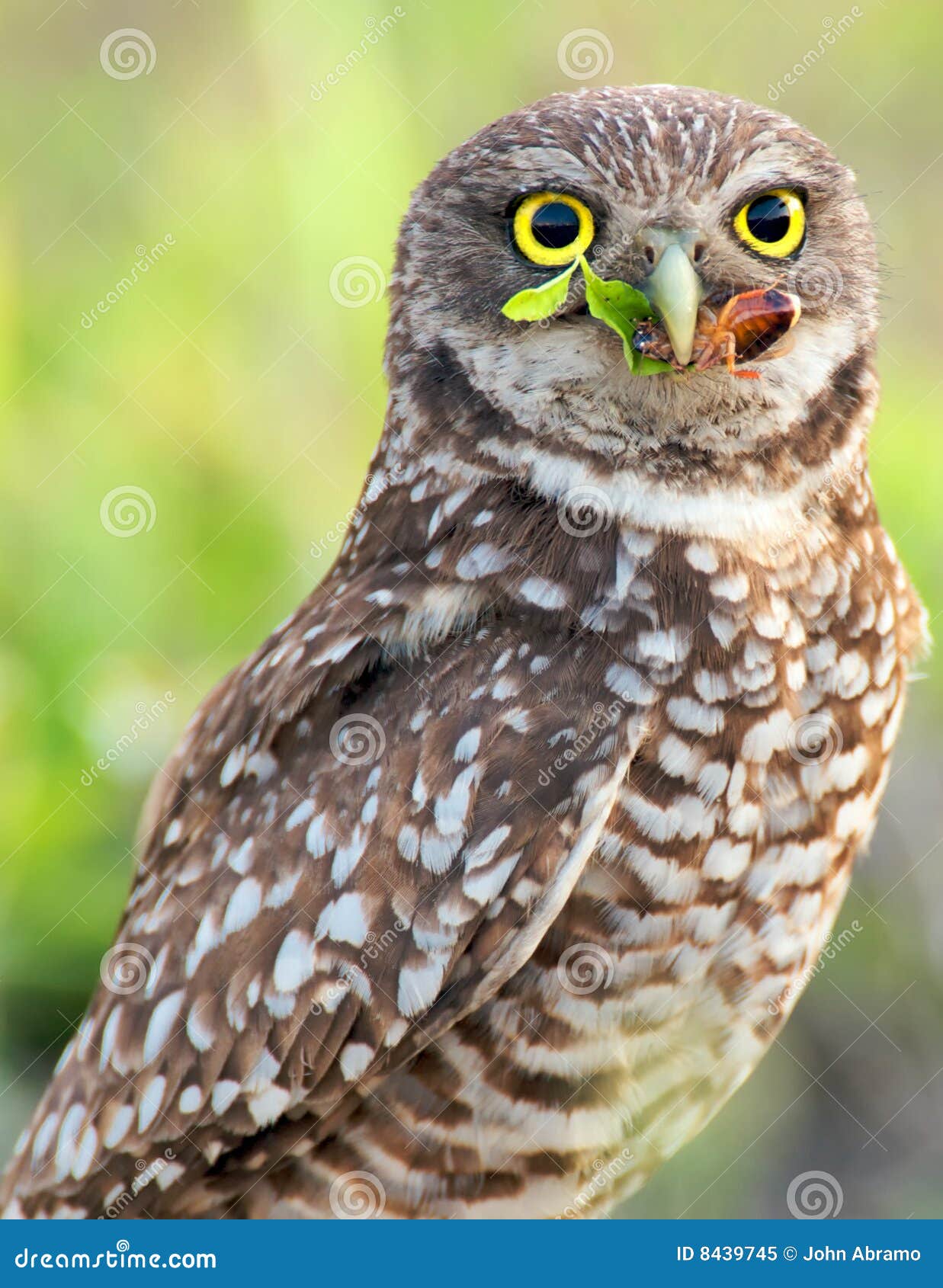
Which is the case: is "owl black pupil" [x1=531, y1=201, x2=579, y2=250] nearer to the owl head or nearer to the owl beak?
the owl head

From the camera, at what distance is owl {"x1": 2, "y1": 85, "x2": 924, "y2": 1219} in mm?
2010

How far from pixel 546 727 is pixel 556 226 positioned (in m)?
0.83

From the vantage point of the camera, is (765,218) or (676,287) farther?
(765,218)

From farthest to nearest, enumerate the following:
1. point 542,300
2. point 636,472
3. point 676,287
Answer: point 636,472 → point 542,300 → point 676,287

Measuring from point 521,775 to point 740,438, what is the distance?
675mm

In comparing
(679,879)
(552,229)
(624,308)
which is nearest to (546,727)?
(679,879)

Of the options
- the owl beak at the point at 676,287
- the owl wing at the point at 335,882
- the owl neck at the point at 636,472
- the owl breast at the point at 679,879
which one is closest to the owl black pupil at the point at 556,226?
the owl beak at the point at 676,287

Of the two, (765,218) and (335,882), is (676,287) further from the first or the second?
(335,882)

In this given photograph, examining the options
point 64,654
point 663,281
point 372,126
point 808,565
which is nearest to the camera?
point 663,281

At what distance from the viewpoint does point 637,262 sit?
196 cm

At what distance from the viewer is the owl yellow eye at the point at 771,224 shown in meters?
2.01
